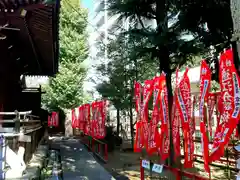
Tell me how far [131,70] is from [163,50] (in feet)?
24.3

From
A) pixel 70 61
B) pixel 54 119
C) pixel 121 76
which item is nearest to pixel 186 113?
pixel 121 76

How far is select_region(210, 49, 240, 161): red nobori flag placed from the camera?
3225mm

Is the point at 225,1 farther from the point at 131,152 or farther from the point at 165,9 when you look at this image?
the point at 131,152

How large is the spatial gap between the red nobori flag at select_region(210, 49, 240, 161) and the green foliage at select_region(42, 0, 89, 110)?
2068 centimetres

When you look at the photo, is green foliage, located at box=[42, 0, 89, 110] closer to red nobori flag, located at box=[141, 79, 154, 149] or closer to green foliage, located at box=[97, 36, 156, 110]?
green foliage, located at box=[97, 36, 156, 110]

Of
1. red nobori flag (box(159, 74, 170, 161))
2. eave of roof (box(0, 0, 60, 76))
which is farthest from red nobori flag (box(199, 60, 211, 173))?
eave of roof (box(0, 0, 60, 76))

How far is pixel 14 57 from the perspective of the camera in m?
8.27

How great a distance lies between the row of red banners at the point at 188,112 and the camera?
130 inches

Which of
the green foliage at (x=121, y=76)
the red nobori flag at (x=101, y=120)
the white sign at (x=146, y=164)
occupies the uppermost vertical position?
the green foliage at (x=121, y=76)

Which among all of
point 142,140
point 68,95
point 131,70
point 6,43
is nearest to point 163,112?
point 142,140

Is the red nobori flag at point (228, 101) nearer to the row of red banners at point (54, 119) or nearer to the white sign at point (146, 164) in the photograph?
the white sign at point (146, 164)

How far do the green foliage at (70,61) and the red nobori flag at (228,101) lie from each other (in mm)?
20685

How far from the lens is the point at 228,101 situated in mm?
3365

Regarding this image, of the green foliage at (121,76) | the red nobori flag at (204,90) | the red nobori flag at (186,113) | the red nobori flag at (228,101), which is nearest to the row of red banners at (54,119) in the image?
the green foliage at (121,76)
